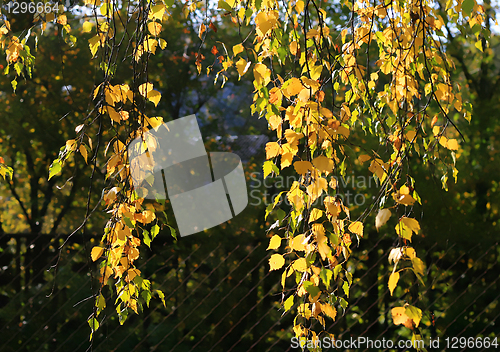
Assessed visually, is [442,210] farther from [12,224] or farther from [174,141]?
[12,224]

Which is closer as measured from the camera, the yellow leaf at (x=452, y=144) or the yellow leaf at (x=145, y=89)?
the yellow leaf at (x=145, y=89)

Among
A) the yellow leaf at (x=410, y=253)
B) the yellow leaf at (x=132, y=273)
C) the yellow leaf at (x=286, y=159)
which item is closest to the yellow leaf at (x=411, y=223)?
the yellow leaf at (x=410, y=253)

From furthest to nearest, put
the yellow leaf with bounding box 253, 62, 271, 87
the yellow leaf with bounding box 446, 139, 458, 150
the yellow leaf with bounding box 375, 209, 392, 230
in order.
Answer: the yellow leaf with bounding box 446, 139, 458, 150
the yellow leaf with bounding box 253, 62, 271, 87
the yellow leaf with bounding box 375, 209, 392, 230

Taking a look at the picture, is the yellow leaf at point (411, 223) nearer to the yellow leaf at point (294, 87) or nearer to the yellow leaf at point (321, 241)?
the yellow leaf at point (321, 241)

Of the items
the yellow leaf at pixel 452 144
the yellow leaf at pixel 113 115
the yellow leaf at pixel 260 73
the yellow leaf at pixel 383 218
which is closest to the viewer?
the yellow leaf at pixel 383 218

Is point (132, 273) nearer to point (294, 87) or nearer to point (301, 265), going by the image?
point (301, 265)

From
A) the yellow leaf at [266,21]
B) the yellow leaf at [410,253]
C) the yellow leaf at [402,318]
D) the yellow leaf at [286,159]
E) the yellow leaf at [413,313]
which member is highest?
the yellow leaf at [266,21]

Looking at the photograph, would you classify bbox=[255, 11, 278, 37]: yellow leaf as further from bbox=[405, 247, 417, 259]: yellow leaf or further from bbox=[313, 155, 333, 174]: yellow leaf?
bbox=[405, 247, 417, 259]: yellow leaf

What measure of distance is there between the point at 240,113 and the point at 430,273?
5.74 ft

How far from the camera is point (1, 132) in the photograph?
287cm

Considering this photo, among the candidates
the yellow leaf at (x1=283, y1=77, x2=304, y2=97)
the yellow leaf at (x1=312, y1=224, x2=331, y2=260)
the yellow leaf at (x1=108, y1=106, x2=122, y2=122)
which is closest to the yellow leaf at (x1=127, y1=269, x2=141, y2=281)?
the yellow leaf at (x1=108, y1=106, x2=122, y2=122)

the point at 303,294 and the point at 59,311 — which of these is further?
the point at 59,311

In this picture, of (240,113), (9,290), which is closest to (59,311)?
(9,290)

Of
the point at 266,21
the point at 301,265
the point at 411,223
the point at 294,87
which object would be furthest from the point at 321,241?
the point at 266,21
